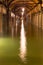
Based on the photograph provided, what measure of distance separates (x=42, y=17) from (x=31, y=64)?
15.0 metres

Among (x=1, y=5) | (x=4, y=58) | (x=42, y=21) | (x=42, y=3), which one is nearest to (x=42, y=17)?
(x=42, y=21)

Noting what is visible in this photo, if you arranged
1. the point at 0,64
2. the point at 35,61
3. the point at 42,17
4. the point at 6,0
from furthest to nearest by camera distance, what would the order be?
the point at 6,0 → the point at 42,17 → the point at 35,61 → the point at 0,64

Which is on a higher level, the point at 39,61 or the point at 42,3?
the point at 42,3

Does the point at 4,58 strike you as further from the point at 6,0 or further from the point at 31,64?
the point at 6,0

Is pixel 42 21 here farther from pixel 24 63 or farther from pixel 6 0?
pixel 24 63

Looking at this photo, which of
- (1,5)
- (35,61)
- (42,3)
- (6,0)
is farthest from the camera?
(6,0)

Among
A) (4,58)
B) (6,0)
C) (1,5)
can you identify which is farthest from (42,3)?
(4,58)

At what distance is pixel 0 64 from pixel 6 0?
63.9 ft

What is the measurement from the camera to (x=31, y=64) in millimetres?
6156

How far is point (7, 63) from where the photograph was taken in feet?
20.6

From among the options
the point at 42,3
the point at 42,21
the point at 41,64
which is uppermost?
the point at 42,3

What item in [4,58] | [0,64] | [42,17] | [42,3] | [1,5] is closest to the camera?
[0,64]

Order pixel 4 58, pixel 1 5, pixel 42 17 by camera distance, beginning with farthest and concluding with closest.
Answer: pixel 1 5
pixel 42 17
pixel 4 58

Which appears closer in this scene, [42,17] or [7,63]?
[7,63]
